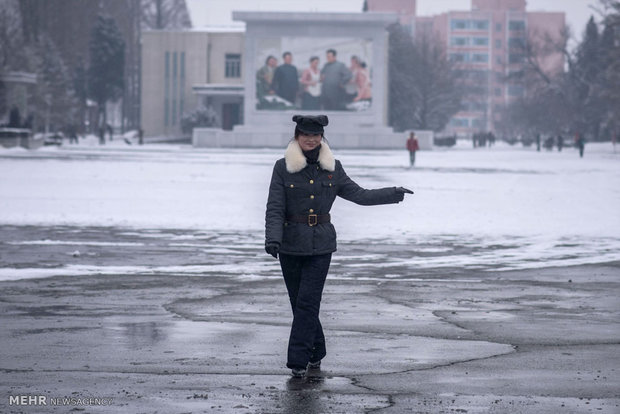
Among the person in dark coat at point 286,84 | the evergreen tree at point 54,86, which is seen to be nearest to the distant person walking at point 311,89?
the person in dark coat at point 286,84

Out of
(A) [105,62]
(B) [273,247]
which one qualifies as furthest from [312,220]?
(A) [105,62]

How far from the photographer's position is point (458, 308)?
11.0 meters

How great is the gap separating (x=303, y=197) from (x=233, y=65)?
101553 millimetres

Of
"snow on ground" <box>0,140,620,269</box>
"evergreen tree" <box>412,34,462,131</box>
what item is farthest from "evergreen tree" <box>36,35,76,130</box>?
"snow on ground" <box>0,140,620,269</box>

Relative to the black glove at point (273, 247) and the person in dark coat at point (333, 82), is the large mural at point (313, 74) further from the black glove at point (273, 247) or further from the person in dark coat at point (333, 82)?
the black glove at point (273, 247)

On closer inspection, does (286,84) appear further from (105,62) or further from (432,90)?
(432,90)

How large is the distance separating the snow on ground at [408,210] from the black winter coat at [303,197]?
719 cm

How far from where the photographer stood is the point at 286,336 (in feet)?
30.4

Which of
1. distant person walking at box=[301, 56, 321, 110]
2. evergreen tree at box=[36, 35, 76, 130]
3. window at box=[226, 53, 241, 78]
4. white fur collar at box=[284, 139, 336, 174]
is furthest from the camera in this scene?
window at box=[226, 53, 241, 78]

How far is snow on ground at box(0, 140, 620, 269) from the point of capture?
694 inches

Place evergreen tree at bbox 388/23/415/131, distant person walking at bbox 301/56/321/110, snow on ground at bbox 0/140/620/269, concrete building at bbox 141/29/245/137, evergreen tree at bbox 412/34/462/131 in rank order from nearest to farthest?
snow on ground at bbox 0/140/620/269 < distant person walking at bbox 301/56/321/110 < concrete building at bbox 141/29/245/137 < evergreen tree at bbox 388/23/415/131 < evergreen tree at bbox 412/34/462/131

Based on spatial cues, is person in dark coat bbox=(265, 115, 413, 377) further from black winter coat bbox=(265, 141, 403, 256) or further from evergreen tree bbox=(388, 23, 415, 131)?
evergreen tree bbox=(388, 23, 415, 131)

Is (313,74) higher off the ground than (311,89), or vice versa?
(313,74)

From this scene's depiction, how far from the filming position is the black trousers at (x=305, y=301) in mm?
7707
